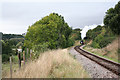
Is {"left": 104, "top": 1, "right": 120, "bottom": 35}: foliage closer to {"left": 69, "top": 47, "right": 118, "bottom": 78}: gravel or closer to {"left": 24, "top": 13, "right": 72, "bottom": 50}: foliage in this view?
{"left": 24, "top": 13, "right": 72, "bottom": 50}: foliage

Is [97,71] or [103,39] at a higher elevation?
[103,39]

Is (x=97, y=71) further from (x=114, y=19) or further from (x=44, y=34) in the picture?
(x=44, y=34)

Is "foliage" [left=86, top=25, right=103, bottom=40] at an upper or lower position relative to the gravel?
upper

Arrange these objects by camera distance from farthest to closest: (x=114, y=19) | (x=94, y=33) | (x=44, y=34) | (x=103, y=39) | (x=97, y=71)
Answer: (x=94, y=33) < (x=103, y=39) < (x=44, y=34) < (x=114, y=19) < (x=97, y=71)

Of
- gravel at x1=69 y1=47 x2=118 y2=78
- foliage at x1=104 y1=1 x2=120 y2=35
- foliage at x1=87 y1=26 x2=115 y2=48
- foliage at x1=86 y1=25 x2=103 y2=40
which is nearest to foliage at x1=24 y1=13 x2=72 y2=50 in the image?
foliage at x1=87 y1=26 x2=115 y2=48

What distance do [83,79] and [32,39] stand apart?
20.3 metres

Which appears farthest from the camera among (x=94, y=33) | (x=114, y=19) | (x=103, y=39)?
(x=94, y=33)

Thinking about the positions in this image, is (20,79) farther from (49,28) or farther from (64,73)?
(49,28)

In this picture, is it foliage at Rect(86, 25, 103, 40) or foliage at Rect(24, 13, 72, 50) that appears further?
foliage at Rect(86, 25, 103, 40)

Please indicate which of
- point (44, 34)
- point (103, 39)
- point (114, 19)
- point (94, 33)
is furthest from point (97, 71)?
point (94, 33)

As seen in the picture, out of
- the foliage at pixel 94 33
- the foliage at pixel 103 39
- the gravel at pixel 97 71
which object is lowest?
the gravel at pixel 97 71

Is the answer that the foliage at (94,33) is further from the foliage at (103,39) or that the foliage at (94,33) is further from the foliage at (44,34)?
the foliage at (44,34)

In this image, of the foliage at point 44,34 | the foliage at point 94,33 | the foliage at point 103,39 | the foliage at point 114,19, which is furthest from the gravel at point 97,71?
the foliage at point 94,33

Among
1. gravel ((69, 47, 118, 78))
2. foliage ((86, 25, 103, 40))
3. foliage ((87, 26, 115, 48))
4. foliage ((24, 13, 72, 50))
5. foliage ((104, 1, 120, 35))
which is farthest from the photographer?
foliage ((86, 25, 103, 40))
